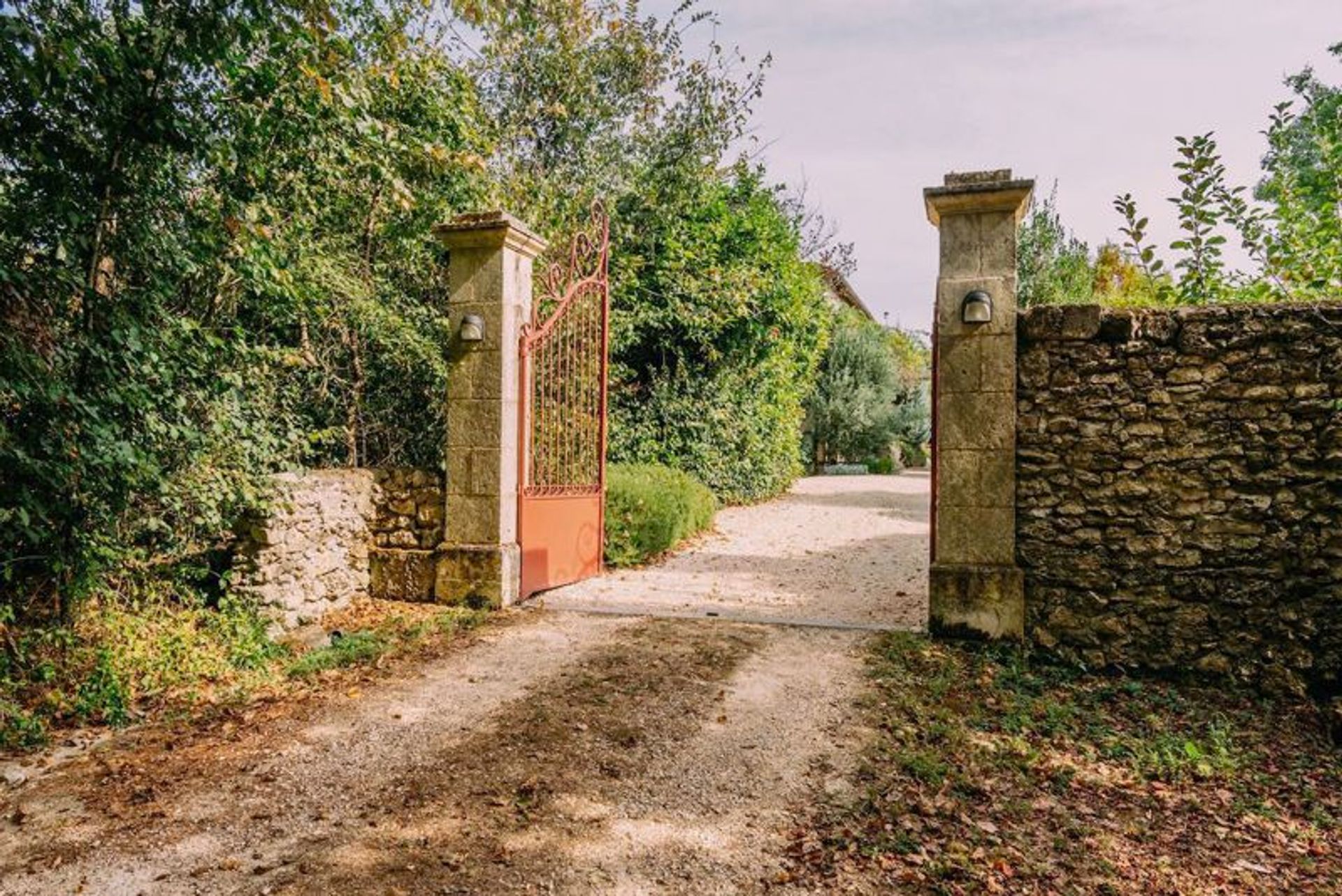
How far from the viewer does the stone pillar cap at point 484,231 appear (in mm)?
5953

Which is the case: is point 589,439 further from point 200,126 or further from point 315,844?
point 315,844

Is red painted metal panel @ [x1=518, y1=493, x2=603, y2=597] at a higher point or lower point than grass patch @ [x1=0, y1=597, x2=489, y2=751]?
higher

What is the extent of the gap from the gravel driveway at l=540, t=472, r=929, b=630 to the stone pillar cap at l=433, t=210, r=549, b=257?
2.83m

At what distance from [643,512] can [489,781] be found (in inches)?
203

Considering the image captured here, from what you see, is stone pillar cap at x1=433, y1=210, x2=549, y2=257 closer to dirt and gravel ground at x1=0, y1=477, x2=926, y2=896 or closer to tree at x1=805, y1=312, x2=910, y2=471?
dirt and gravel ground at x1=0, y1=477, x2=926, y2=896

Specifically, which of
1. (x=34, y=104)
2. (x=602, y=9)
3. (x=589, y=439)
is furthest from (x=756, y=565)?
(x=602, y=9)

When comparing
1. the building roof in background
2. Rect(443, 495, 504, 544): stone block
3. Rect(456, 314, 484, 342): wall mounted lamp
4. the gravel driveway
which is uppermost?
the building roof in background

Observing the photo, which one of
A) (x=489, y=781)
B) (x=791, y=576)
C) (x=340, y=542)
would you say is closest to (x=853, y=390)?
(x=791, y=576)

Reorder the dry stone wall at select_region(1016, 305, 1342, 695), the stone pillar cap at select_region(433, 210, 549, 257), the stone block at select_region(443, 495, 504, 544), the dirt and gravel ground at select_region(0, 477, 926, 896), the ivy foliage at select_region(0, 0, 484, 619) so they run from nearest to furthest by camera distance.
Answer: the dirt and gravel ground at select_region(0, 477, 926, 896)
the ivy foliage at select_region(0, 0, 484, 619)
the dry stone wall at select_region(1016, 305, 1342, 695)
the stone pillar cap at select_region(433, 210, 549, 257)
the stone block at select_region(443, 495, 504, 544)

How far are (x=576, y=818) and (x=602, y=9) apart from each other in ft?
34.2

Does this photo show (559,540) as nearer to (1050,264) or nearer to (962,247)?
(962,247)

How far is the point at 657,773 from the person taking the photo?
11.3 feet

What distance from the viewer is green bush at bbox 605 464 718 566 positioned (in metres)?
8.12

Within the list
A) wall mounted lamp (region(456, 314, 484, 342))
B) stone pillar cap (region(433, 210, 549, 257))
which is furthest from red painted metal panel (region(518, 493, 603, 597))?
stone pillar cap (region(433, 210, 549, 257))
